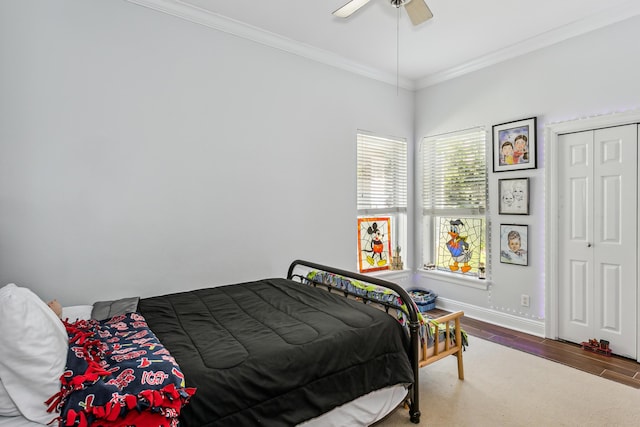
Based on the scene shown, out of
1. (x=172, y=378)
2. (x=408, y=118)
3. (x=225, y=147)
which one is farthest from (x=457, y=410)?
(x=408, y=118)

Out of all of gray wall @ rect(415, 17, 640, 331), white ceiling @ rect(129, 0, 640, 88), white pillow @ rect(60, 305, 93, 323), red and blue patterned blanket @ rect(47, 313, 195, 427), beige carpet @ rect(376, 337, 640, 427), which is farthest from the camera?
gray wall @ rect(415, 17, 640, 331)

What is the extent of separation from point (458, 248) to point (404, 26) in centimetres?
262

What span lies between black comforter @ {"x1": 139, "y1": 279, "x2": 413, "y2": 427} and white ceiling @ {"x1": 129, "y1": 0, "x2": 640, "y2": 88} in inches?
93.6

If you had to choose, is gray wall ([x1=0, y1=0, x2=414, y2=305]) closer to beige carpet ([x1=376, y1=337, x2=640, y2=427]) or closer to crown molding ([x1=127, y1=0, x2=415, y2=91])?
crown molding ([x1=127, y1=0, x2=415, y2=91])

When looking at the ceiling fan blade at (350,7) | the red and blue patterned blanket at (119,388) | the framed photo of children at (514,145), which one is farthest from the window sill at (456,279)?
the red and blue patterned blanket at (119,388)

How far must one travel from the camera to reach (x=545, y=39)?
11.1ft

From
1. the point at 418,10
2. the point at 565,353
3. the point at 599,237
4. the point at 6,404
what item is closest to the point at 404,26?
the point at 418,10

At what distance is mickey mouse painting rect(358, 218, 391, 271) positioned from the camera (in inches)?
166

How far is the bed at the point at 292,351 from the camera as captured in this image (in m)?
1.43

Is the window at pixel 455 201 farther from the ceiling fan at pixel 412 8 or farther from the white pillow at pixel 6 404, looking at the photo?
the white pillow at pixel 6 404

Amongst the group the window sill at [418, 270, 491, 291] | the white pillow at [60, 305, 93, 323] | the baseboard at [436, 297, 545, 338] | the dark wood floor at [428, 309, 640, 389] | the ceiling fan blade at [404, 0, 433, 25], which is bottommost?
the dark wood floor at [428, 309, 640, 389]

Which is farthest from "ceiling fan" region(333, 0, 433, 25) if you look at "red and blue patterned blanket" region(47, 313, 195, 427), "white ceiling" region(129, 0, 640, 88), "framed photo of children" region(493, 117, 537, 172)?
"red and blue patterned blanket" region(47, 313, 195, 427)

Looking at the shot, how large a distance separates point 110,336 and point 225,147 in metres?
1.86

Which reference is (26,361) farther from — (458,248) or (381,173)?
(458,248)
